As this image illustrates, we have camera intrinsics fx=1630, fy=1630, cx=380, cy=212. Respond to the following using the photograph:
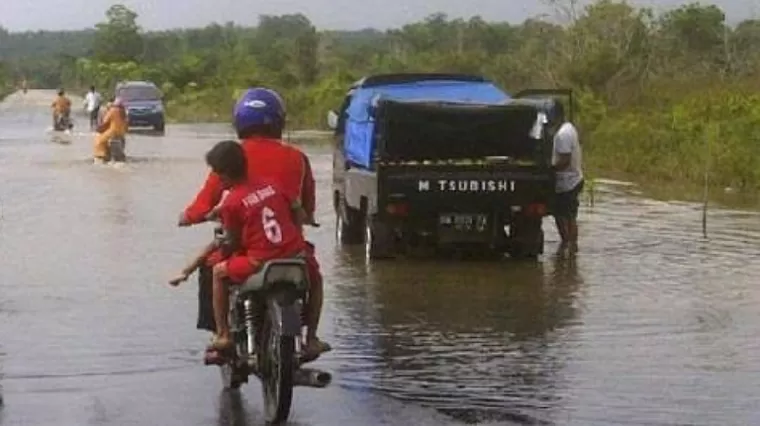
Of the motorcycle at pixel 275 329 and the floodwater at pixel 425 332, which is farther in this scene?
the floodwater at pixel 425 332

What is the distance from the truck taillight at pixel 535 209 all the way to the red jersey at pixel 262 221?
7.59m

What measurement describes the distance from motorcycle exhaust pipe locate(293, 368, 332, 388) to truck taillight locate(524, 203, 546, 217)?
7.68 m

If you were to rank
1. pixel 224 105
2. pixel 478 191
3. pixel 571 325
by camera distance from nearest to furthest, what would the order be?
pixel 571 325 → pixel 478 191 → pixel 224 105

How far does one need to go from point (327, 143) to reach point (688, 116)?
12478 mm

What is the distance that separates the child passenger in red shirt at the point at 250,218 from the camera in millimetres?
8523

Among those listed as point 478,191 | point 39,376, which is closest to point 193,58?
point 478,191

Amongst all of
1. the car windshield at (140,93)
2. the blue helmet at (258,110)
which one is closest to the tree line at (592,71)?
the car windshield at (140,93)

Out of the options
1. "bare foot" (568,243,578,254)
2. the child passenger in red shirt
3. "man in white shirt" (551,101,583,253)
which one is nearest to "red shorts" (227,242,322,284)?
the child passenger in red shirt

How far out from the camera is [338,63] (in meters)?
72.2

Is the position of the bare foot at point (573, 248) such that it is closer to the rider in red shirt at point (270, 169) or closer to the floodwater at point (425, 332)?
the floodwater at point (425, 332)

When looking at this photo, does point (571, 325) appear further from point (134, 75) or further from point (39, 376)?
point (134, 75)

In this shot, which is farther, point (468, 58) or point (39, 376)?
point (468, 58)

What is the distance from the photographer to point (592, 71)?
42562mm

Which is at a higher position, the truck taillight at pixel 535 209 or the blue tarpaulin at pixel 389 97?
the blue tarpaulin at pixel 389 97
